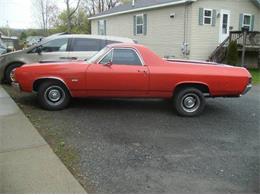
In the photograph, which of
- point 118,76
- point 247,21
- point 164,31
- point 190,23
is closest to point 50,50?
point 118,76

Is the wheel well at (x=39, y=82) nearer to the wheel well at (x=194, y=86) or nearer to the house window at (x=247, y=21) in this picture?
the wheel well at (x=194, y=86)

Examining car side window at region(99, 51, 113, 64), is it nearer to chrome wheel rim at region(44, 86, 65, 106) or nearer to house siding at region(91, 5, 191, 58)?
chrome wheel rim at region(44, 86, 65, 106)

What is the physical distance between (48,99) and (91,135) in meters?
2.24

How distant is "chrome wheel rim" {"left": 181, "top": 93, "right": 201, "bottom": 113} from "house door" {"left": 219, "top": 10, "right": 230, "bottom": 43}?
13678 mm

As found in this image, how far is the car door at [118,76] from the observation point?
7281mm

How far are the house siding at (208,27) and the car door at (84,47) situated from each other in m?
9.00

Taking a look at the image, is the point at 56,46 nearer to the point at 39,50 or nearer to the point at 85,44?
the point at 39,50

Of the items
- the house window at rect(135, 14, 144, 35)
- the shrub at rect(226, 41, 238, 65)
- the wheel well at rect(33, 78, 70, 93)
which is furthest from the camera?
the house window at rect(135, 14, 144, 35)

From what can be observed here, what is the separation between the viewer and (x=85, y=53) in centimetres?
1078

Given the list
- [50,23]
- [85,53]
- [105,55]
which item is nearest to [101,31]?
[85,53]

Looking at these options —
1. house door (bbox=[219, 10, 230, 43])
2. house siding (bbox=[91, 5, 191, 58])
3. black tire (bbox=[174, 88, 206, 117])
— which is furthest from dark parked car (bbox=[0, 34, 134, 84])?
house door (bbox=[219, 10, 230, 43])

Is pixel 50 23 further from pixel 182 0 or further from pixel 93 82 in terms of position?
pixel 93 82

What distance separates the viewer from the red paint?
23.6 ft

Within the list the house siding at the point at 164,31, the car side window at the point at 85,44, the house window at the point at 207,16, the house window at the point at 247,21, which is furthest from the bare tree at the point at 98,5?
the car side window at the point at 85,44
